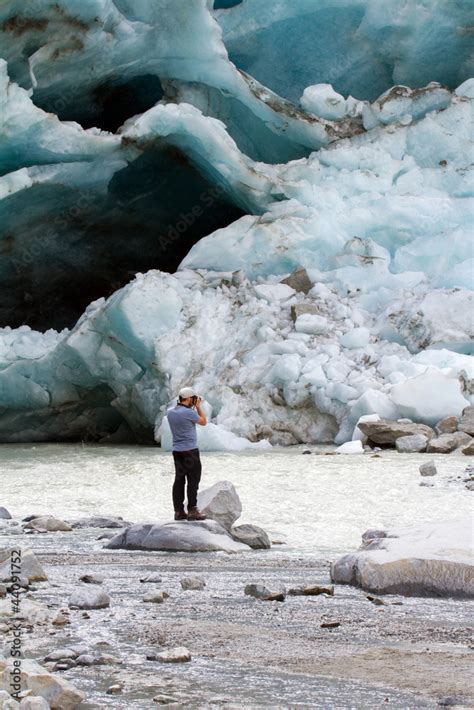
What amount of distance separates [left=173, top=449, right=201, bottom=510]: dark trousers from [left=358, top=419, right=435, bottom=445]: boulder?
13.6ft

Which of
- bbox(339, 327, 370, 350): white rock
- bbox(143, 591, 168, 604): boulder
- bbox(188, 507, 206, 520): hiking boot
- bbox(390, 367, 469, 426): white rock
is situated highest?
bbox(339, 327, 370, 350): white rock

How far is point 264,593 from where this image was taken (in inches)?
116

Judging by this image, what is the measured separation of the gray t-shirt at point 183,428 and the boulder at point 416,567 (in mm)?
1392

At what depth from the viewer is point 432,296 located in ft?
32.6

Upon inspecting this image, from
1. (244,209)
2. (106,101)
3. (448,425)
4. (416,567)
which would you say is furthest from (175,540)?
(106,101)

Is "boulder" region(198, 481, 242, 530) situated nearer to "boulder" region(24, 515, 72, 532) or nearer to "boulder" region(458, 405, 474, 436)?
"boulder" region(24, 515, 72, 532)

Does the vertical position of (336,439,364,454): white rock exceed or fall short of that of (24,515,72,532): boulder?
it exceeds it

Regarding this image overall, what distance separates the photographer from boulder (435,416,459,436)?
8.54 m

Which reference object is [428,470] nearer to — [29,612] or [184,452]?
[184,452]

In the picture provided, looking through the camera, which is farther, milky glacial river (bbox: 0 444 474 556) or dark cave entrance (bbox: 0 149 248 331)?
dark cave entrance (bbox: 0 149 248 331)

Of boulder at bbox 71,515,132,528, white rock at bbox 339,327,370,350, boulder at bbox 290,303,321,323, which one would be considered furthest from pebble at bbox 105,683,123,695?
boulder at bbox 290,303,321,323

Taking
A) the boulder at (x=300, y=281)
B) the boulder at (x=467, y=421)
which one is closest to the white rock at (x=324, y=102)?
the boulder at (x=300, y=281)

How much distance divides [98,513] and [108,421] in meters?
6.60

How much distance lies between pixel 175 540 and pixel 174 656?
5.85 feet
